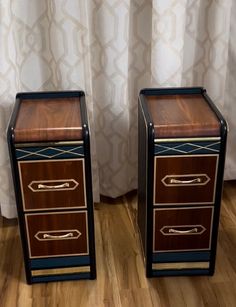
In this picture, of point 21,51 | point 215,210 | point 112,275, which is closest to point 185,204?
point 215,210

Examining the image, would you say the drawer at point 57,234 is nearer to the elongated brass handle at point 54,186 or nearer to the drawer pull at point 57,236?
the drawer pull at point 57,236

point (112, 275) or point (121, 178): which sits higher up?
point (121, 178)

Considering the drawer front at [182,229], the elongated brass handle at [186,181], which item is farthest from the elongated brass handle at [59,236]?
the elongated brass handle at [186,181]

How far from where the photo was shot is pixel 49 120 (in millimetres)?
1546

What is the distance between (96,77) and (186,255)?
2.81ft

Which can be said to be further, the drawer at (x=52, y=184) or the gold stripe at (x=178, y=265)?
the gold stripe at (x=178, y=265)

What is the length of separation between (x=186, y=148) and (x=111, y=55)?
2.06 feet

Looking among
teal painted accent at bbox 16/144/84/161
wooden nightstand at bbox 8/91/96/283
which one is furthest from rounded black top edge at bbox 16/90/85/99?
teal painted accent at bbox 16/144/84/161

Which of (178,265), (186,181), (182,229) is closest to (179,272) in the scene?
(178,265)

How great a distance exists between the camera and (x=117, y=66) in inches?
74.8

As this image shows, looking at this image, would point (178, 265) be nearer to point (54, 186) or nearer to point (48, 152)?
point (54, 186)

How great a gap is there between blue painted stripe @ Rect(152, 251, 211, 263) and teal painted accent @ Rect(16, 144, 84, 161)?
548 millimetres

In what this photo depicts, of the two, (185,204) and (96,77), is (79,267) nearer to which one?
(185,204)

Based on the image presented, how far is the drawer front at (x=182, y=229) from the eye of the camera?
162 cm
